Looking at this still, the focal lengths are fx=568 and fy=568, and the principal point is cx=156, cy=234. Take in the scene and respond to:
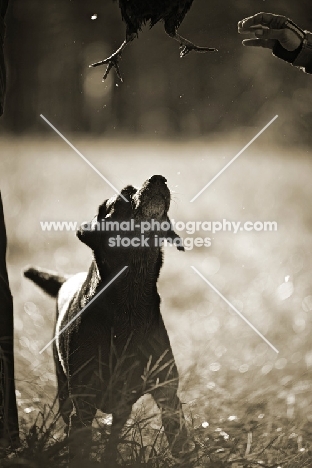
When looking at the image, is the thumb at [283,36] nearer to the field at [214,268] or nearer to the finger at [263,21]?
the finger at [263,21]

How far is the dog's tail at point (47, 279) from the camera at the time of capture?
3051 millimetres

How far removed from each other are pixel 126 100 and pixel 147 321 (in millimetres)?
1890

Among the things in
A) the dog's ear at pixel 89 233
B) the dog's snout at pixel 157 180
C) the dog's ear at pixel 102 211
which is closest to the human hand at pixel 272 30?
the dog's snout at pixel 157 180

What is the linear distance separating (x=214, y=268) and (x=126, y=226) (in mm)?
2443

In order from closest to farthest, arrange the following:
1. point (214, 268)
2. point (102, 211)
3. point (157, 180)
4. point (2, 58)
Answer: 1. point (2, 58)
2. point (157, 180)
3. point (102, 211)
4. point (214, 268)

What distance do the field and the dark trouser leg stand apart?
0.75ft

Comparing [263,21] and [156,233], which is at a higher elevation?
[263,21]

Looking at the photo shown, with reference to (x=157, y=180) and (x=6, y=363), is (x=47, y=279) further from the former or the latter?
(x=157, y=180)

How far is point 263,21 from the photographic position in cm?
238

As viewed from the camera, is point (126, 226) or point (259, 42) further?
point (259, 42)

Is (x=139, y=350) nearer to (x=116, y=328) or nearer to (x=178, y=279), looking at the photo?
(x=116, y=328)

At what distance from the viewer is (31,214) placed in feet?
15.5

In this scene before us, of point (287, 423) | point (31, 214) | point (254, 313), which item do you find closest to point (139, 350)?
point (287, 423)

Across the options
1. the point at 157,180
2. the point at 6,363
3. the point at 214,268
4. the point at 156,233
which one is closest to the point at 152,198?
the point at 157,180
